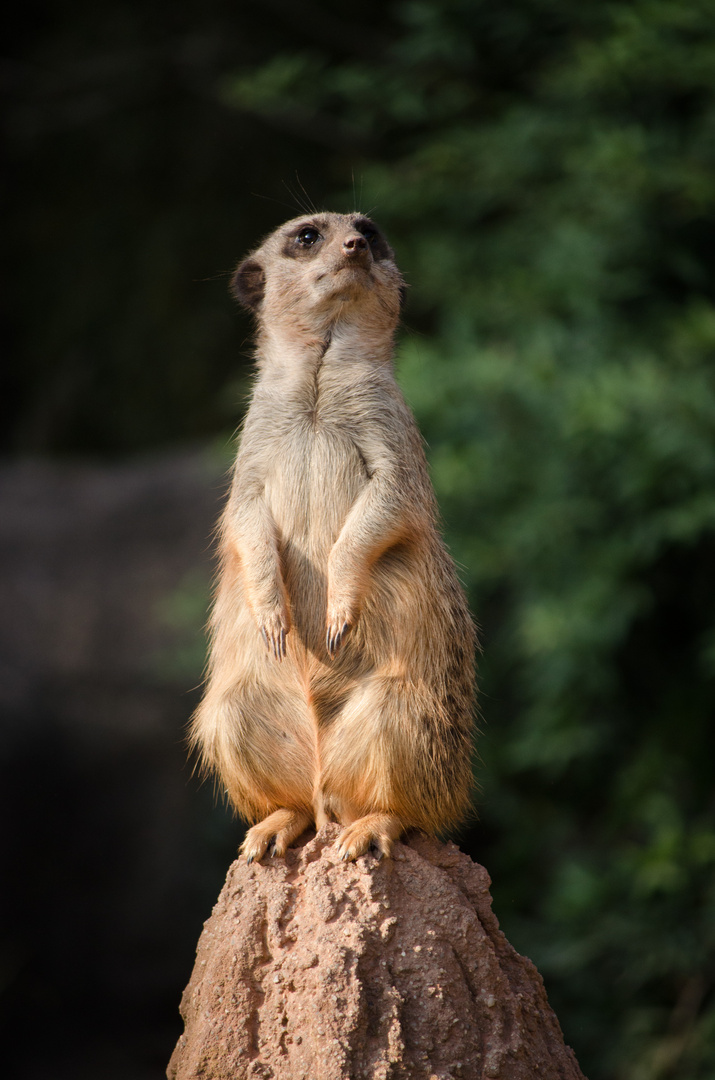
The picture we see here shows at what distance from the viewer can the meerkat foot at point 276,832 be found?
2.17m

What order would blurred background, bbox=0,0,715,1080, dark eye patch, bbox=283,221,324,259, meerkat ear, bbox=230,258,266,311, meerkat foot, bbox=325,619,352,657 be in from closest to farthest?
1. meerkat foot, bbox=325,619,352,657
2. dark eye patch, bbox=283,221,324,259
3. meerkat ear, bbox=230,258,266,311
4. blurred background, bbox=0,0,715,1080

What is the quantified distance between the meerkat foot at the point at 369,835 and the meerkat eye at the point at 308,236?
1.28 m

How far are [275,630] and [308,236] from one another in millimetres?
923

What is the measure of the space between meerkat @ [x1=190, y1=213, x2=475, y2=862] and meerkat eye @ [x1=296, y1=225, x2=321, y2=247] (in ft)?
0.07

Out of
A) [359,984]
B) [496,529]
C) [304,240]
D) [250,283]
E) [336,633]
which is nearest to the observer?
[359,984]

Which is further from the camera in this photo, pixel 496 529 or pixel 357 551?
pixel 496 529

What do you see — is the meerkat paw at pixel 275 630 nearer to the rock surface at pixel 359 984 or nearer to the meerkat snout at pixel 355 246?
the rock surface at pixel 359 984

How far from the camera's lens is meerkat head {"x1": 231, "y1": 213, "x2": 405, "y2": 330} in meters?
2.28

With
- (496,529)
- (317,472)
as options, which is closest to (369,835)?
(317,472)

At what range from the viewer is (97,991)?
7.04 metres

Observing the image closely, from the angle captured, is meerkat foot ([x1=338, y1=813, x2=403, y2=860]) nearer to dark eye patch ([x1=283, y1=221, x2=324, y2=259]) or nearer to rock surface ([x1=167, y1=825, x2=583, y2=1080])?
rock surface ([x1=167, y1=825, x2=583, y2=1080])

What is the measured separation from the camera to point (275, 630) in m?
2.13

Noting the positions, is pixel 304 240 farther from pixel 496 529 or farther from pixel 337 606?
pixel 496 529

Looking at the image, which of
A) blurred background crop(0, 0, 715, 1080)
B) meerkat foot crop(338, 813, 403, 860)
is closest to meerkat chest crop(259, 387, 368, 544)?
meerkat foot crop(338, 813, 403, 860)
